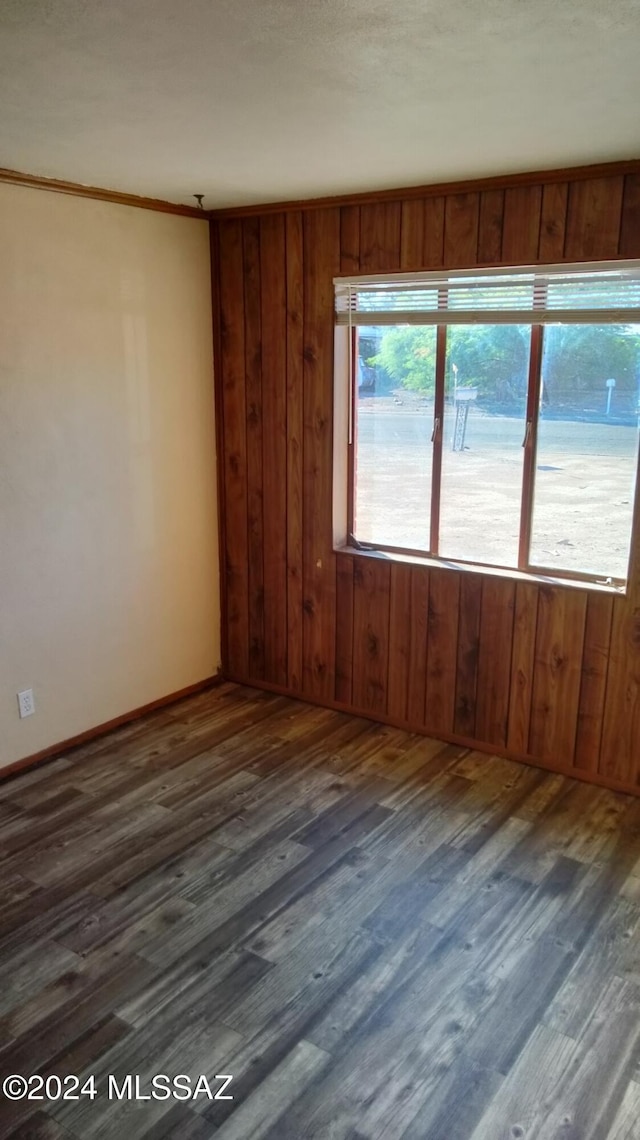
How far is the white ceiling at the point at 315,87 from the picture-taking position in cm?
171

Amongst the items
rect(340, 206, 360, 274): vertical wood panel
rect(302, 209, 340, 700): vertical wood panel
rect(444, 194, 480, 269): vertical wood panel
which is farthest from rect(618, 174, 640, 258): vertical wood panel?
rect(302, 209, 340, 700): vertical wood panel

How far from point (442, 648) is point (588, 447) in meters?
1.11

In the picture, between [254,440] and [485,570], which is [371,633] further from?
[254,440]

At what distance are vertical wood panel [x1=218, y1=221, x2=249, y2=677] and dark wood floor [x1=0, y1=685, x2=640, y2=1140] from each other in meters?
0.87

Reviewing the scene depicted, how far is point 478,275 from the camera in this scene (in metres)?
3.42

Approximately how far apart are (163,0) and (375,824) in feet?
8.77

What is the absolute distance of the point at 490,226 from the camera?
3.32m

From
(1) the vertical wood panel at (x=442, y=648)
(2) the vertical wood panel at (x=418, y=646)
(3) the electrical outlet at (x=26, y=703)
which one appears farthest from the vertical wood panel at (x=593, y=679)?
(3) the electrical outlet at (x=26, y=703)

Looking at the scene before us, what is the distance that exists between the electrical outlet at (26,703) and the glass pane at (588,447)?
2.30m

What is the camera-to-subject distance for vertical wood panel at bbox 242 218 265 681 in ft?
13.1

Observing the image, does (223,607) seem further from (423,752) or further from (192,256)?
(192,256)

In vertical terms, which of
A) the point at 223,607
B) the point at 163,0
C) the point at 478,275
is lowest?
the point at 223,607

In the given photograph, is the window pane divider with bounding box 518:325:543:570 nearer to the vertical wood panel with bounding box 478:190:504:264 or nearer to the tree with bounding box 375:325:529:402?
the tree with bounding box 375:325:529:402

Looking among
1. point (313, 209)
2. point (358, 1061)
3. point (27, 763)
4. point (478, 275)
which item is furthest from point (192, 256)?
point (358, 1061)
